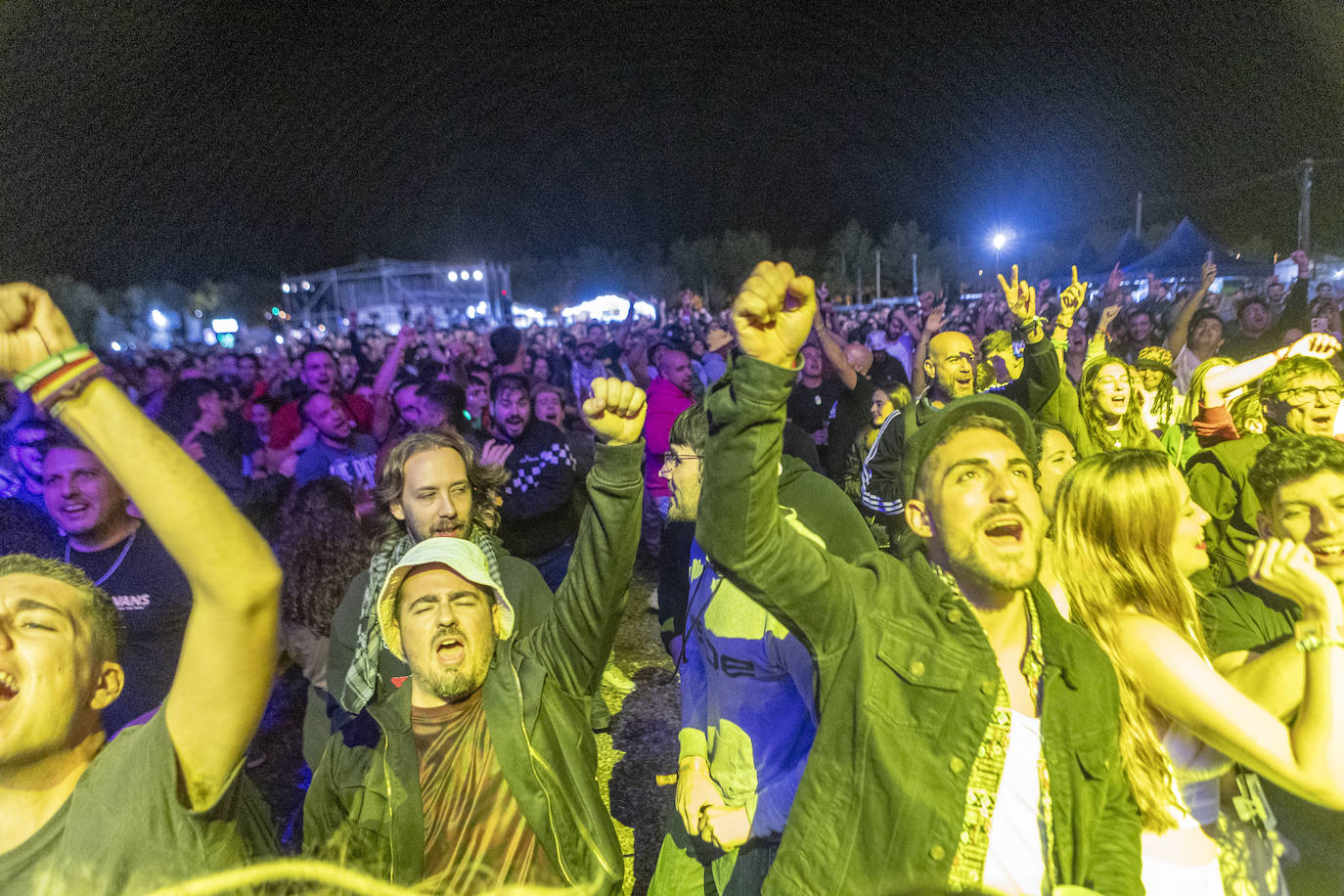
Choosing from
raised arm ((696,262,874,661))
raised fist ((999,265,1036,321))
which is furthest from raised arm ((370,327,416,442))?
raised arm ((696,262,874,661))

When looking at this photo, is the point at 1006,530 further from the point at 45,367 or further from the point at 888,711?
the point at 45,367

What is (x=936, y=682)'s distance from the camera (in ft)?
5.90

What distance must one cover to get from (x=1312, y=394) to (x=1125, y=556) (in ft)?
6.04

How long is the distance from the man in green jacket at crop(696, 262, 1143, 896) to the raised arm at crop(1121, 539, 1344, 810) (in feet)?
0.52

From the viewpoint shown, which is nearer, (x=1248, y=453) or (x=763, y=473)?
(x=763, y=473)

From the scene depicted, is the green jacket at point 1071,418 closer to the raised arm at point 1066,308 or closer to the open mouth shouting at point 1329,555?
the raised arm at point 1066,308

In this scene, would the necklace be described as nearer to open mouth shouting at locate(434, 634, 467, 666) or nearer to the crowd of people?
the crowd of people

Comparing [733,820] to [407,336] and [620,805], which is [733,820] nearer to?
[620,805]

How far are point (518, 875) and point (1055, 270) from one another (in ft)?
135

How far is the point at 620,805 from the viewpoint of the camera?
3.91m

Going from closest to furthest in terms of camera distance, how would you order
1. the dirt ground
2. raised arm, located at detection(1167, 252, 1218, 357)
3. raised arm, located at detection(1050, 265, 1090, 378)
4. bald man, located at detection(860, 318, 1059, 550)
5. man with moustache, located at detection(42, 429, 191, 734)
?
1. man with moustache, located at detection(42, 429, 191, 734)
2. the dirt ground
3. bald man, located at detection(860, 318, 1059, 550)
4. raised arm, located at detection(1050, 265, 1090, 378)
5. raised arm, located at detection(1167, 252, 1218, 357)

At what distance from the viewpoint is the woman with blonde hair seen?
70.1 inches

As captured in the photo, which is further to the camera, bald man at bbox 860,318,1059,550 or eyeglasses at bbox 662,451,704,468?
bald man at bbox 860,318,1059,550

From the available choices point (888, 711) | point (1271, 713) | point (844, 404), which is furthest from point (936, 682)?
point (844, 404)
